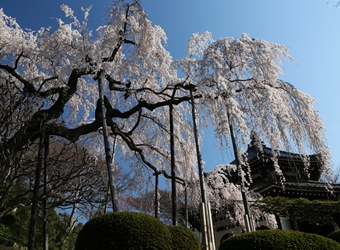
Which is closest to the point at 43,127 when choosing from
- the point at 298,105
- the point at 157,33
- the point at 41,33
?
the point at 41,33

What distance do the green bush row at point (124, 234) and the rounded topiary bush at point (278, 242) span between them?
38.3 inches

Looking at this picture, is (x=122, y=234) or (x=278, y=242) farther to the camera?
(x=122, y=234)

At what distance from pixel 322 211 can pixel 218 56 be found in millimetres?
6723

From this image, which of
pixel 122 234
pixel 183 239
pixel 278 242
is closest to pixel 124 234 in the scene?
pixel 122 234

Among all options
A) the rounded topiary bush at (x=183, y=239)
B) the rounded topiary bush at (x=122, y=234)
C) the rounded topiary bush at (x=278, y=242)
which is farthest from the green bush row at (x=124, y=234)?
the rounded topiary bush at (x=278, y=242)

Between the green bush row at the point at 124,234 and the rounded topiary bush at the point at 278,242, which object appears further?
the green bush row at the point at 124,234

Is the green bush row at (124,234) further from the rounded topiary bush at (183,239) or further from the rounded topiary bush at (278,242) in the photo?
the rounded topiary bush at (278,242)

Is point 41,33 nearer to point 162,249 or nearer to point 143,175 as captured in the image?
point 143,175

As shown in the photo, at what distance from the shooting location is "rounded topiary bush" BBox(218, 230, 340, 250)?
4.11m

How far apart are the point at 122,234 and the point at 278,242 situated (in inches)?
81.9

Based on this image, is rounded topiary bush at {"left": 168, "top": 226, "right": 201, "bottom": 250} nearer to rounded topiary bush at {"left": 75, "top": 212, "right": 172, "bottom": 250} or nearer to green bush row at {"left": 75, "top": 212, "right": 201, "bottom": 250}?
green bush row at {"left": 75, "top": 212, "right": 201, "bottom": 250}

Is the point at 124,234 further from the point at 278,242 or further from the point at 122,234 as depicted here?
the point at 278,242

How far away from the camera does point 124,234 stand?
4.29 m

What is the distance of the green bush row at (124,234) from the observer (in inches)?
167
